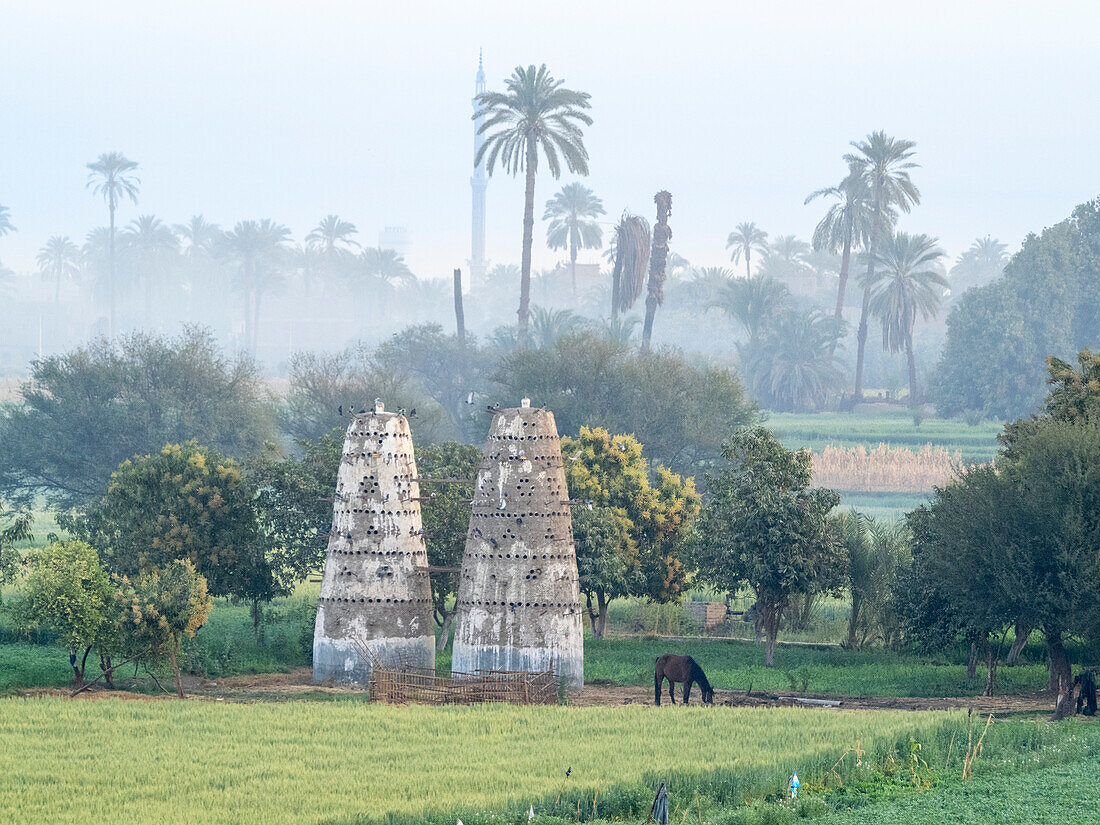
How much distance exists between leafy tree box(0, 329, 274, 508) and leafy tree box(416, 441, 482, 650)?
1033 inches

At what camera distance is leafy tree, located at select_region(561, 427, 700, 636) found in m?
51.1

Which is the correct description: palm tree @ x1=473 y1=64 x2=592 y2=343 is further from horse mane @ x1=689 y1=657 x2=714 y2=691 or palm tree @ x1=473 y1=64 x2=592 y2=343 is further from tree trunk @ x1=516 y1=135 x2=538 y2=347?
horse mane @ x1=689 y1=657 x2=714 y2=691

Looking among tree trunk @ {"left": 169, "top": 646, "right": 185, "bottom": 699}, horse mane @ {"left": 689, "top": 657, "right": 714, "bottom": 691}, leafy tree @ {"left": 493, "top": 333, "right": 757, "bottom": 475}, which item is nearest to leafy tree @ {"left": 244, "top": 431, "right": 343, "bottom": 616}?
tree trunk @ {"left": 169, "top": 646, "right": 185, "bottom": 699}

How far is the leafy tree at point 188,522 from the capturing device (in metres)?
46.7

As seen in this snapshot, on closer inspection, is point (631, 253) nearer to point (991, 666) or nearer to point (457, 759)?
point (991, 666)

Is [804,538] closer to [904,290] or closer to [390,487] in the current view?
[390,487]

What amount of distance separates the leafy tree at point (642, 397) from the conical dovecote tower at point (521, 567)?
37049mm

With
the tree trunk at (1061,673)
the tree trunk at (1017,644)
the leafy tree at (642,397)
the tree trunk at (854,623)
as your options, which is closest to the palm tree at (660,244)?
the leafy tree at (642,397)

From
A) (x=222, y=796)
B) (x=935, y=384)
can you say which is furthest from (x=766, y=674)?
(x=935, y=384)

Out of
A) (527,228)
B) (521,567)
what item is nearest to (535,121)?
(527,228)

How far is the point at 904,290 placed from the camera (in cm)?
11994

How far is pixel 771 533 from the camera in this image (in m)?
45.4

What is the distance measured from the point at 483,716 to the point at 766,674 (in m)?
11.6

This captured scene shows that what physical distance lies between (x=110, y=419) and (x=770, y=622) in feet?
132
